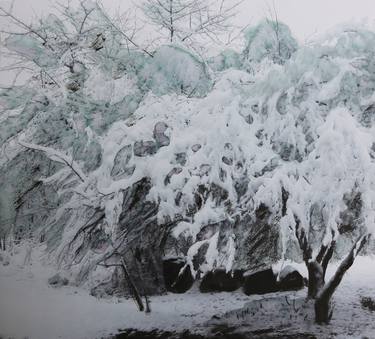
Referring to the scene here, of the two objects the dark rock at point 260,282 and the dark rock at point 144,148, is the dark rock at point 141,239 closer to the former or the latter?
the dark rock at point 144,148

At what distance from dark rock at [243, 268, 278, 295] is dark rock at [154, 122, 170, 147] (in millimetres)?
881

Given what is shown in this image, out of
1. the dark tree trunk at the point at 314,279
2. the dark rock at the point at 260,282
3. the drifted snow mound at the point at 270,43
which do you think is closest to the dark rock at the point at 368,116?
the drifted snow mound at the point at 270,43

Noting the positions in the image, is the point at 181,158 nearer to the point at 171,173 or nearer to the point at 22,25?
Result: the point at 171,173

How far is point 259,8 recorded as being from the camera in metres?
2.56

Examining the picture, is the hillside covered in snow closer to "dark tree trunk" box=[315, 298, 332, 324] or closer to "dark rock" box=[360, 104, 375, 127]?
"dark rock" box=[360, 104, 375, 127]

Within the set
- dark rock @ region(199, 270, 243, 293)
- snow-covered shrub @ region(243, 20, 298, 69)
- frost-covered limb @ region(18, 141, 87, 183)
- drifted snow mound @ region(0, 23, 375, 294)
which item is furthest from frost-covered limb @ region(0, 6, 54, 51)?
dark rock @ region(199, 270, 243, 293)

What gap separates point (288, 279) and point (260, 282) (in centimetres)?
15

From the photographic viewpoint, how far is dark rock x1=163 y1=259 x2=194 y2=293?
242 cm

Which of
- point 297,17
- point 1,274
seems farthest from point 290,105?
point 1,274

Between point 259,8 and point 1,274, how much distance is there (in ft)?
7.38

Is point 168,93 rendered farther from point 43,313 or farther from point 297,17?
point 43,313

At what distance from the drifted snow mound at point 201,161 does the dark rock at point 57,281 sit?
81 millimetres

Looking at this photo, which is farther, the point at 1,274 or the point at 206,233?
the point at 1,274

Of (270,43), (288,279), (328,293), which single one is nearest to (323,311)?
(328,293)
